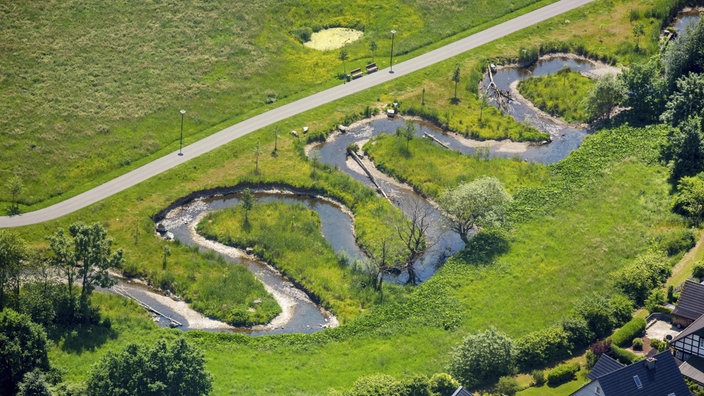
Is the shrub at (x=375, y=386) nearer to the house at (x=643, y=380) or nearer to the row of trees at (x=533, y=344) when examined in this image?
the row of trees at (x=533, y=344)

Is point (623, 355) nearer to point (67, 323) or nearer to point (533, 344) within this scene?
point (533, 344)

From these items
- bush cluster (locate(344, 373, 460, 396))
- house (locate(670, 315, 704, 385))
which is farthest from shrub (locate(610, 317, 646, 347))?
bush cluster (locate(344, 373, 460, 396))

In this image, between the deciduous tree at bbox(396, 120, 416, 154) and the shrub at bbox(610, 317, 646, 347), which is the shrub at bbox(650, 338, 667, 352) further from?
the deciduous tree at bbox(396, 120, 416, 154)

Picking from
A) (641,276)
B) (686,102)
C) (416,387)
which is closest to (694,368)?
(641,276)

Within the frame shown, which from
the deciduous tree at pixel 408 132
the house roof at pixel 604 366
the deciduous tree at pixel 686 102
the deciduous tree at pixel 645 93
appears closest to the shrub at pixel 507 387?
the house roof at pixel 604 366

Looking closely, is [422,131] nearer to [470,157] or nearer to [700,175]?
[470,157]

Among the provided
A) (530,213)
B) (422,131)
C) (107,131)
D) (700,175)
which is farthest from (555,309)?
(107,131)
